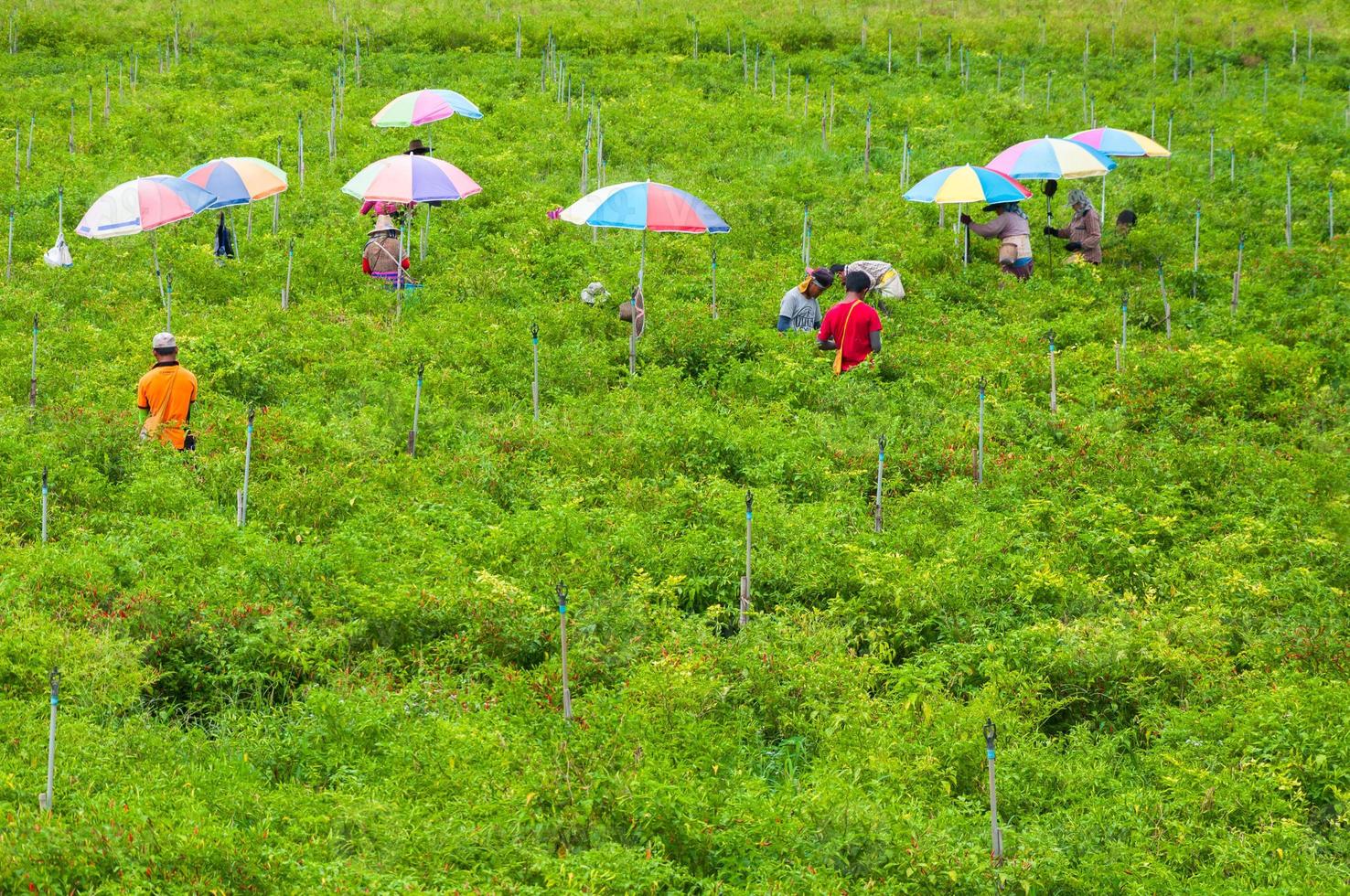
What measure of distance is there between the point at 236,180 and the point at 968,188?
10.2m

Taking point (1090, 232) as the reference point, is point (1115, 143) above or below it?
above

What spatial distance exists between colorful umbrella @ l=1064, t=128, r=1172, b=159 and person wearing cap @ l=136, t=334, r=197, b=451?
44.6 ft

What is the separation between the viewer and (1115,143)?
64.7ft

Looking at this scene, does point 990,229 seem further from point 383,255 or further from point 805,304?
point 383,255

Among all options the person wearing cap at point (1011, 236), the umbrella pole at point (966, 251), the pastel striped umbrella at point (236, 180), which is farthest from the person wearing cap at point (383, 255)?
the person wearing cap at point (1011, 236)

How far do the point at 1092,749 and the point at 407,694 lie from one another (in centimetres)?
477

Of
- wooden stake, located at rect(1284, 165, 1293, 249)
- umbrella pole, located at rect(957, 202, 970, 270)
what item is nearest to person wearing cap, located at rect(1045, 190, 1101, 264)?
umbrella pole, located at rect(957, 202, 970, 270)

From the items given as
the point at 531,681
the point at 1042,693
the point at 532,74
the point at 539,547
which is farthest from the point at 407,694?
the point at 532,74

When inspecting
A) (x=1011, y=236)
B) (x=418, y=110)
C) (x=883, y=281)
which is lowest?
(x=883, y=281)

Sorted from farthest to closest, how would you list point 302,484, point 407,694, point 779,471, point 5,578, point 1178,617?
point 779,471 → point 302,484 → point 1178,617 → point 5,578 → point 407,694

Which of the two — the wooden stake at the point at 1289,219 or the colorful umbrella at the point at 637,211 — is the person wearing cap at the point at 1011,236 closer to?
the wooden stake at the point at 1289,219

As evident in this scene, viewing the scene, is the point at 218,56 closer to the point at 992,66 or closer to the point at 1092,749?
the point at 992,66

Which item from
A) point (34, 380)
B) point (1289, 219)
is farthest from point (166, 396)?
point (1289, 219)

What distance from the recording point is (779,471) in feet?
41.3
